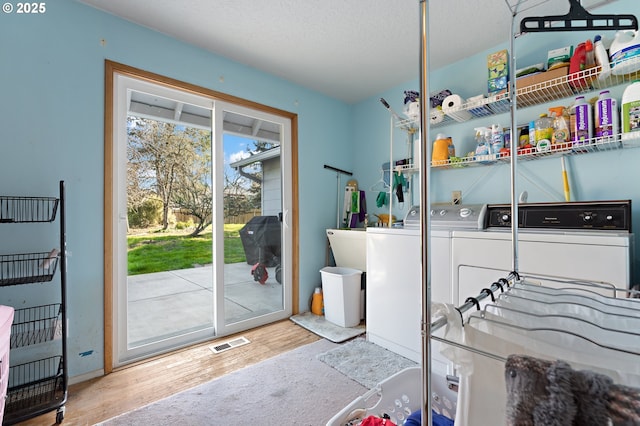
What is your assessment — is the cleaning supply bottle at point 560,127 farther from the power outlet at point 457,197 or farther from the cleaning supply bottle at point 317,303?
the cleaning supply bottle at point 317,303

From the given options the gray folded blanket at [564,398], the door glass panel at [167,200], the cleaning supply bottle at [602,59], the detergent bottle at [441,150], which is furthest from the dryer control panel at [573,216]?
the door glass panel at [167,200]

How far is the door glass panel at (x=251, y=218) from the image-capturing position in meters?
2.64

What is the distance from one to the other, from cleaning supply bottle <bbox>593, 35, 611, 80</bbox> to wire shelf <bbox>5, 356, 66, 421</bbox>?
3.56 meters

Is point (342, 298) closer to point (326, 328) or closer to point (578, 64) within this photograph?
point (326, 328)

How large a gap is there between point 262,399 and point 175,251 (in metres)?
2.13

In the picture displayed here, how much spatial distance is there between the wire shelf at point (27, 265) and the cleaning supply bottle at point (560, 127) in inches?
124

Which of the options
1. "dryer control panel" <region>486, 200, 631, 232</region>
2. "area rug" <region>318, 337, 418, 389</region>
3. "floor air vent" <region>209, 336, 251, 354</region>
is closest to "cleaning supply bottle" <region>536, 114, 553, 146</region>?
"dryer control panel" <region>486, 200, 631, 232</region>

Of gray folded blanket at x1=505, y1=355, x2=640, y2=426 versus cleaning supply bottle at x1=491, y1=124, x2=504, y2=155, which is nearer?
gray folded blanket at x1=505, y1=355, x2=640, y2=426

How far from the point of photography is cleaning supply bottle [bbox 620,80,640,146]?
1490 mm

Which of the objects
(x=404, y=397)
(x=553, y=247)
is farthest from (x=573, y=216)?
(x=404, y=397)

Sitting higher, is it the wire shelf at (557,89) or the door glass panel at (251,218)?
the wire shelf at (557,89)

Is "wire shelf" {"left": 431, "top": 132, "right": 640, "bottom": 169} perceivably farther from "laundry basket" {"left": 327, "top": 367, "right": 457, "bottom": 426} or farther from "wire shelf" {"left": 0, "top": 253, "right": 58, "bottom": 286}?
"wire shelf" {"left": 0, "top": 253, "right": 58, "bottom": 286}

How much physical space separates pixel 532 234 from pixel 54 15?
3.20 m

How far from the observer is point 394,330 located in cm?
219
